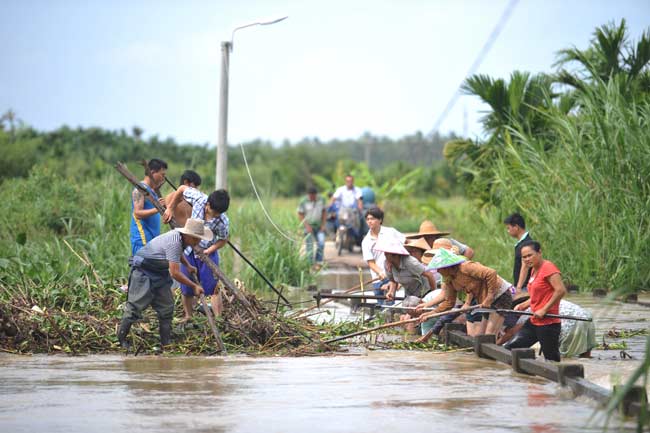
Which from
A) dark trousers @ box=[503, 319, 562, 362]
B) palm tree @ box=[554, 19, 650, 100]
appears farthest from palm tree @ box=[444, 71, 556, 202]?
dark trousers @ box=[503, 319, 562, 362]

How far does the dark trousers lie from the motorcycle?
47.5 ft

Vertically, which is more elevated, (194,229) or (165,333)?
(194,229)

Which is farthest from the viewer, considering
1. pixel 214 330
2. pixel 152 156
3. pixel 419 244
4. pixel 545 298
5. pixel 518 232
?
pixel 152 156

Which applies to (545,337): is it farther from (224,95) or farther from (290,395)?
(224,95)

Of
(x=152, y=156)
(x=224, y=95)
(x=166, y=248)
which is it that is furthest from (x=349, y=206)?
(x=152, y=156)

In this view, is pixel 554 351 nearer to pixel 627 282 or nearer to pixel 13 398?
pixel 13 398

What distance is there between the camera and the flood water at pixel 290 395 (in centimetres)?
669

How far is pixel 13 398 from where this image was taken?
7617 mm

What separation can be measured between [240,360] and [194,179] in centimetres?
298

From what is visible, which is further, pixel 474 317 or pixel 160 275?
pixel 474 317

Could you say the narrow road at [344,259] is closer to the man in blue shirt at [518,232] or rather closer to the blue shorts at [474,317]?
the man in blue shirt at [518,232]

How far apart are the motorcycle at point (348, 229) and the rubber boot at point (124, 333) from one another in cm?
1398

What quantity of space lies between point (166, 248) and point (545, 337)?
368cm

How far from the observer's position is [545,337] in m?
9.19
